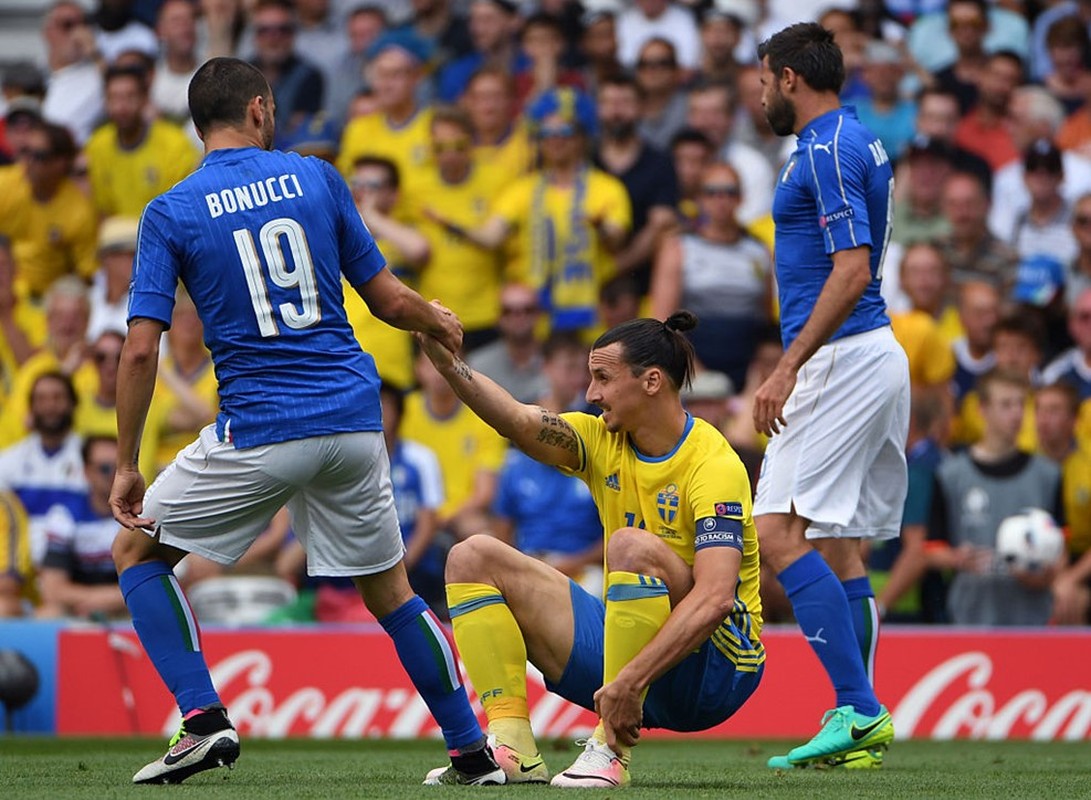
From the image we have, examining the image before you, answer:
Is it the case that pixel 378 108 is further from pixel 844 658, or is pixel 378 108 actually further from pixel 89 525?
pixel 844 658

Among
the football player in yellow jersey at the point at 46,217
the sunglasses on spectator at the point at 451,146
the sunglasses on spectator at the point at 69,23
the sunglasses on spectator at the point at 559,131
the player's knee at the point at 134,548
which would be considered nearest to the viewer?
the player's knee at the point at 134,548

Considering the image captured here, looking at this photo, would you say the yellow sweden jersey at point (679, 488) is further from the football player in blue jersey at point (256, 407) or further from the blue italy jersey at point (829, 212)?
the blue italy jersey at point (829, 212)

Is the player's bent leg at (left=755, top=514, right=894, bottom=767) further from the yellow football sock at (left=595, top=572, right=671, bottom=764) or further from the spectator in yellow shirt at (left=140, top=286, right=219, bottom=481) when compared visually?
the spectator in yellow shirt at (left=140, top=286, right=219, bottom=481)

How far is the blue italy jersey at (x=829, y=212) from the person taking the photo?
6.77 metres

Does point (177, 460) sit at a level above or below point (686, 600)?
above

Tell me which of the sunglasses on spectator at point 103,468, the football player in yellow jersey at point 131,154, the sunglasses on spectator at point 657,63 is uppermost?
the sunglasses on spectator at point 657,63

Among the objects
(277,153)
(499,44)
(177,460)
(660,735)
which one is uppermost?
(499,44)

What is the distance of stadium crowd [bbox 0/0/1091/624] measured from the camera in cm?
1077

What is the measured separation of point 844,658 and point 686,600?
144 centimetres

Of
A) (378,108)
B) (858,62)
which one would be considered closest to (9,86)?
(378,108)

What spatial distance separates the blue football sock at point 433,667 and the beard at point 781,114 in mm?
2439

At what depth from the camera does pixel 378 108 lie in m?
12.9

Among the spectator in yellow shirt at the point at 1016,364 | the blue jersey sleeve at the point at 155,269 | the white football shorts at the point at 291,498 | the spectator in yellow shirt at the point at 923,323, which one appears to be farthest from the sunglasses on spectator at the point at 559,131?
the blue jersey sleeve at the point at 155,269

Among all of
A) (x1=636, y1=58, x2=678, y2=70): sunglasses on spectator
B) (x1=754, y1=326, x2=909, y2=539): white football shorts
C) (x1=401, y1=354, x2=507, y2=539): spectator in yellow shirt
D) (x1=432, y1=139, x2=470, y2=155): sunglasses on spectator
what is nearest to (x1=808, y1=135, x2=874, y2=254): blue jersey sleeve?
(x1=754, y1=326, x2=909, y2=539): white football shorts
